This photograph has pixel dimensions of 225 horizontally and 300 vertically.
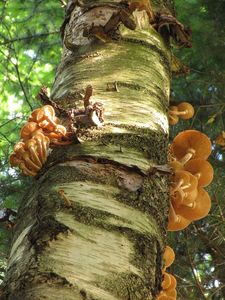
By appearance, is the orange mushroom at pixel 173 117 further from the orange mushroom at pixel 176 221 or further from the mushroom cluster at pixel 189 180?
the orange mushroom at pixel 176 221

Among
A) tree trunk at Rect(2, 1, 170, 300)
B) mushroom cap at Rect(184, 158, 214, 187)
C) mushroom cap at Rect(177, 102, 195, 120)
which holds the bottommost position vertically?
tree trunk at Rect(2, 1, 170, 300)

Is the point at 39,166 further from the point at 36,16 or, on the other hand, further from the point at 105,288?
the point at 36,16

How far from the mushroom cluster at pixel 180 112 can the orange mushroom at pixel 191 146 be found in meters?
0.16

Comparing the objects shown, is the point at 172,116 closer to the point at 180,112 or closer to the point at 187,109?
the point at 180,112

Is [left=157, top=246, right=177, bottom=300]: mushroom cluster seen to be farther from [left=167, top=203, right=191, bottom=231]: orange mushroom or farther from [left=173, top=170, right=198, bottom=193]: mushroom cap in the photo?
[left=173, top=170, right=198, bottom=193]: mushroom cap

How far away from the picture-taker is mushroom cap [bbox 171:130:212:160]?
226 cm

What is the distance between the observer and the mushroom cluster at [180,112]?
2510 millimetres

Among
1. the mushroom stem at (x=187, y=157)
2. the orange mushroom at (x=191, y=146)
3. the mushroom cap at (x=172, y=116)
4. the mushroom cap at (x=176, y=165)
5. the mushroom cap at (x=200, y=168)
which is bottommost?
the mushroom cap at (x=176, y=165)

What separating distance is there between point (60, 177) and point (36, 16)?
5230 millimetres

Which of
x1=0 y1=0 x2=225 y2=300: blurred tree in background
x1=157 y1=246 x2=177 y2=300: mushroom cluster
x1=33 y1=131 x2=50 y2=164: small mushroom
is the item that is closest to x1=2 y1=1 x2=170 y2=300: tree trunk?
x1=33 y1=131 x2=50 y2=164: small mushroom

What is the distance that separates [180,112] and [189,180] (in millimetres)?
755

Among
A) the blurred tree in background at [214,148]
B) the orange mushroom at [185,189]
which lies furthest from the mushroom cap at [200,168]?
the blurred tree in background at [214,148]

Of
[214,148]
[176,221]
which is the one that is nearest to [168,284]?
[176,221]

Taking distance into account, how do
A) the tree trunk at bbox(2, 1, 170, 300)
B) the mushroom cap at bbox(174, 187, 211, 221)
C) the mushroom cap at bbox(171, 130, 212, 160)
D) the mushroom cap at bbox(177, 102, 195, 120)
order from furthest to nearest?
the mushroom cap at bbox(177, 102, 195, 120) → the mushroom cap at bbox(171, 130, 212, 160) → the mushroom cap at bbox(174, 187, 211, 221) → the tree trunk at bbox(2, 1, 170, 300)
